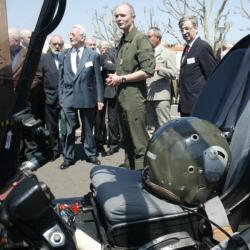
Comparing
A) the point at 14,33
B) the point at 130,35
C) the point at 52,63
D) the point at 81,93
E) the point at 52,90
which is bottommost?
the point at 52,90

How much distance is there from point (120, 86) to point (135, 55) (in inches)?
14.2

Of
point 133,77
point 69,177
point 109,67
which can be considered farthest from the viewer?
point 109,67

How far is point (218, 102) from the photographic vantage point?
2975mm

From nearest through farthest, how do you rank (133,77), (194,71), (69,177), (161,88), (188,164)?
1. (188,164)
2. (133,77)
3. (194,71)
4. (69,177)
5. (161,88)

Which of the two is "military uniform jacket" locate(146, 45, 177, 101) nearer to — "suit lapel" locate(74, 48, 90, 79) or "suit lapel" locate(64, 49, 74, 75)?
"suit lapel" locate(74, 48, 90, 79)

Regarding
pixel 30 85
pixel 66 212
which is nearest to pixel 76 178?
pixel 66 212

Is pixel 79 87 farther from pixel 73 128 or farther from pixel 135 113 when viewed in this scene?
pixel 135 113

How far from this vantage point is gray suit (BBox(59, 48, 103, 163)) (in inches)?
244

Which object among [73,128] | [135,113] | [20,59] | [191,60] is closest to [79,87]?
[73,128]

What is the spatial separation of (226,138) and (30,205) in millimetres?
1293

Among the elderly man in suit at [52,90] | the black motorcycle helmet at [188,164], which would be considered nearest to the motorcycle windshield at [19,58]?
the black motorcycle helmet at [188,164]

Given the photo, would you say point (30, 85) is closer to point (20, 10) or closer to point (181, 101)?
point (20, 10)

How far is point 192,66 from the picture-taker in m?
5.41

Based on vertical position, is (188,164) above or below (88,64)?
above
